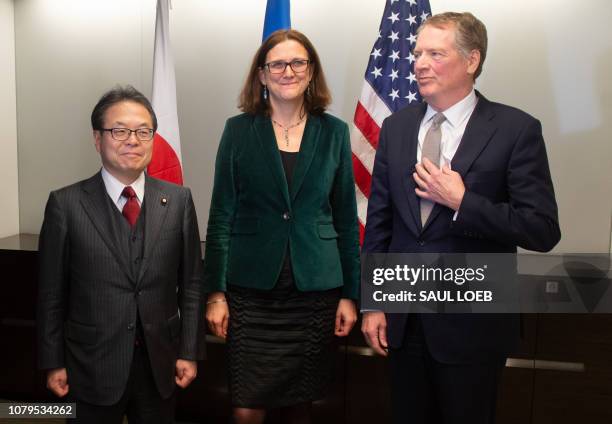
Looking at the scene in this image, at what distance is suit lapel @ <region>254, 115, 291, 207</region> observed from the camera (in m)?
2.06

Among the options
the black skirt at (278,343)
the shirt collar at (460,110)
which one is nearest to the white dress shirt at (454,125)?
the shirt collar at (460,110)

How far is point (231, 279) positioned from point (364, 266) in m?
0.53

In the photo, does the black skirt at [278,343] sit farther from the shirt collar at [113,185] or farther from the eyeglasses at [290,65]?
the eyeglasses at [290,65]

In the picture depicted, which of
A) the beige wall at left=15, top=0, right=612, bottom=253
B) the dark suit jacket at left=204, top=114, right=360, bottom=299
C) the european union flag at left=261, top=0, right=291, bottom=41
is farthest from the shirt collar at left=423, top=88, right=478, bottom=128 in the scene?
the beige wall at left=15, top=0, right=612, bottom=253

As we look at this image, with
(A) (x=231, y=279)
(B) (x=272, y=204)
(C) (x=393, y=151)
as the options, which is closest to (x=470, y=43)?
(C) (x=393, y=151)

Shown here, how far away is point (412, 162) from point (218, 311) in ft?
2.88

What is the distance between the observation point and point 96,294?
1839mm

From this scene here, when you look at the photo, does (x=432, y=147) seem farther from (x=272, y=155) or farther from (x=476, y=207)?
(x=272, y=155)

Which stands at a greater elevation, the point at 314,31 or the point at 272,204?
the point at 314,31

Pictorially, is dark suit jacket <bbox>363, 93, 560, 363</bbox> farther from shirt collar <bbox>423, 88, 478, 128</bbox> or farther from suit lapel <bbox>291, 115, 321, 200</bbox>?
suit lapel <bbox>291, 115, 321, 200</bbox>

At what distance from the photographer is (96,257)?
1.83 meters

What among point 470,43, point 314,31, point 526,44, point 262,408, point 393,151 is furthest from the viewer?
point 314,31

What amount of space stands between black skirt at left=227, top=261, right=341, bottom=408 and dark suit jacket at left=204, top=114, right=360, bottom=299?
78 millimetres

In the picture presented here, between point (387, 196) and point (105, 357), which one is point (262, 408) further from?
point (387, 196)
